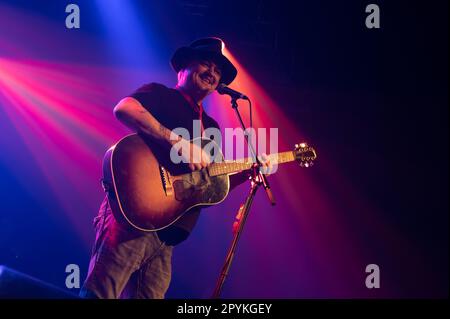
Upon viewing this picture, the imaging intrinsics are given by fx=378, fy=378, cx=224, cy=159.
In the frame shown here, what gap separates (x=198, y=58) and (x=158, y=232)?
1480 millimetres

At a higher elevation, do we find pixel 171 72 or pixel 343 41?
pixel 343 41

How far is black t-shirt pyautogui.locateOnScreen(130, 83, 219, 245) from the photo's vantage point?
2.62m

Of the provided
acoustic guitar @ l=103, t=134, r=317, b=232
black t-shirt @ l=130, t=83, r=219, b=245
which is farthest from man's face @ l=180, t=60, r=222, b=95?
acoustic guitar @ l=103, t=134, r=317, b=232

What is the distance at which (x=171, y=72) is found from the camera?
4.55m

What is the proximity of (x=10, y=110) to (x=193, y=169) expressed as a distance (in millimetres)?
2590

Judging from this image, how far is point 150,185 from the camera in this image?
2.52 metres

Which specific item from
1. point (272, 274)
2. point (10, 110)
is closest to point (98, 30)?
point (10, 110)

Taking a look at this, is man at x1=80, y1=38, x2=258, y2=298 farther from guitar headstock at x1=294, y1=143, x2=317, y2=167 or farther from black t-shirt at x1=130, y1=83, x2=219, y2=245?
guitar headstock at x1=294, y1=143, x2=317, y2=167

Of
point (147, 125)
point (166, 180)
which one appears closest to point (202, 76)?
point (147, 125)

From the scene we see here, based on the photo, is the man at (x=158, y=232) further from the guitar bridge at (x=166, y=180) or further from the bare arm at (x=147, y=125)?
the guitar bridge at (x=166, y=180)

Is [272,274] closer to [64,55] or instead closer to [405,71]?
[405,71]

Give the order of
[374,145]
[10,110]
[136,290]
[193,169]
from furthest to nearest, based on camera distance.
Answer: [374,145] < [10,110] < [193,169] < [136,290]

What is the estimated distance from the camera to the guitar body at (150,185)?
2.38m

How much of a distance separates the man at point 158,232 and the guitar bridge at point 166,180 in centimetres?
17
